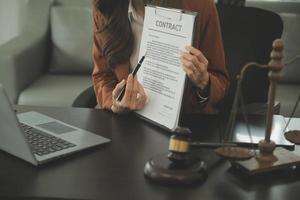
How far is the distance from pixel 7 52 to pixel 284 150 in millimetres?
1811

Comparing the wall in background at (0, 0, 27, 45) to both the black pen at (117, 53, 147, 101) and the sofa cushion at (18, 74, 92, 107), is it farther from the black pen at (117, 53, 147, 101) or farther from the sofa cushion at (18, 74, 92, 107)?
the black pen at (117, 53, 147, 101)

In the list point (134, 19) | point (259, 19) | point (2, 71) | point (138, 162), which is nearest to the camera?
point (138, 162)

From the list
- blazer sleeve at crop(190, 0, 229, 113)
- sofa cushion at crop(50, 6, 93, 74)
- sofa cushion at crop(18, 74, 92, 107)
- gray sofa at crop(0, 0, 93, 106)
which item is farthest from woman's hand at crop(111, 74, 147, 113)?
sofa cushion at crop(50, 6, 93, 74)

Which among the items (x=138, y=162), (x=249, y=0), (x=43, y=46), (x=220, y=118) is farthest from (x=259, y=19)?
(x=43, y=46)

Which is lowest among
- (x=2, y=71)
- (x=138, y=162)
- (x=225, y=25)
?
(x=2, y=71)

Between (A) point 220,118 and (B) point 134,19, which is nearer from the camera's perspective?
(A) point 220,118

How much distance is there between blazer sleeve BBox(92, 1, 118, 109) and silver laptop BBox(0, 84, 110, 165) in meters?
0.31

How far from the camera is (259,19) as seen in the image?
180cm

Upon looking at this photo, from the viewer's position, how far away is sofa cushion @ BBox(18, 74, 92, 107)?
8.15ft

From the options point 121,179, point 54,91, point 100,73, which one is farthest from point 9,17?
point 121,179

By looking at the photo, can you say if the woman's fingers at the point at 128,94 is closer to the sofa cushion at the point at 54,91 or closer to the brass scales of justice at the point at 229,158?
the brass scales of justice at the point at 229,158

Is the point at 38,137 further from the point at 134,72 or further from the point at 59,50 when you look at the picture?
the point at 59,50

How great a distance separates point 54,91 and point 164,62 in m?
1.48

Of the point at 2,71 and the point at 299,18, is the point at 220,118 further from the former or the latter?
the point at 299,18
